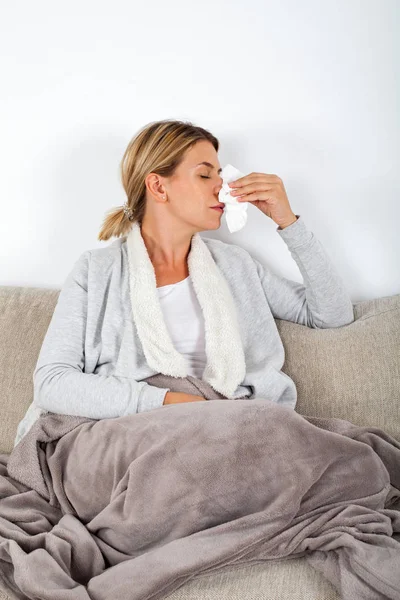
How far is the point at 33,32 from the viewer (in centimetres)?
226

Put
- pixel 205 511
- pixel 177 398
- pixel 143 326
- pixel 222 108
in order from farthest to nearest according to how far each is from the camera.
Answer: pixel 222 108
pixel 143 326
pixel 177 398
pixel 205 511

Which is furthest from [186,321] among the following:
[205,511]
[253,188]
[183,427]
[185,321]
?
[205,511]

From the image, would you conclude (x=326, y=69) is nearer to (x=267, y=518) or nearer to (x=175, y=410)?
(x=175, y=410)

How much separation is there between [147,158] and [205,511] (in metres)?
1.00

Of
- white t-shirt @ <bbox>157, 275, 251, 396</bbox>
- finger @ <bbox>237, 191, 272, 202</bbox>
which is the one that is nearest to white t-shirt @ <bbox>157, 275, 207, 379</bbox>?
white t-shirt @ <bbox>157, 275, 251, 396</bbox>

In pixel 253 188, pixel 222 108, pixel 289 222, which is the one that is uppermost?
pixel 222 108

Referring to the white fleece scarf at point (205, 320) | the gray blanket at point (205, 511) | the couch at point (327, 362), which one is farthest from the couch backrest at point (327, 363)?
the gray blanket at point (205, 511)

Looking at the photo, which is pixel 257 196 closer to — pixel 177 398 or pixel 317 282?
pixel 317 282

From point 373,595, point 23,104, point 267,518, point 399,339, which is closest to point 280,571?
point 267,518

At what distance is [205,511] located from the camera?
4.68ft

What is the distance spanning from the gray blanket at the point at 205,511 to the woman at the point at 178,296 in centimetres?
26

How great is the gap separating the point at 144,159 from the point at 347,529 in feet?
3.68

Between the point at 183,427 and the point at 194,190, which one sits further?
the point at 194,190

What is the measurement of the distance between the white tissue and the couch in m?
0.33
